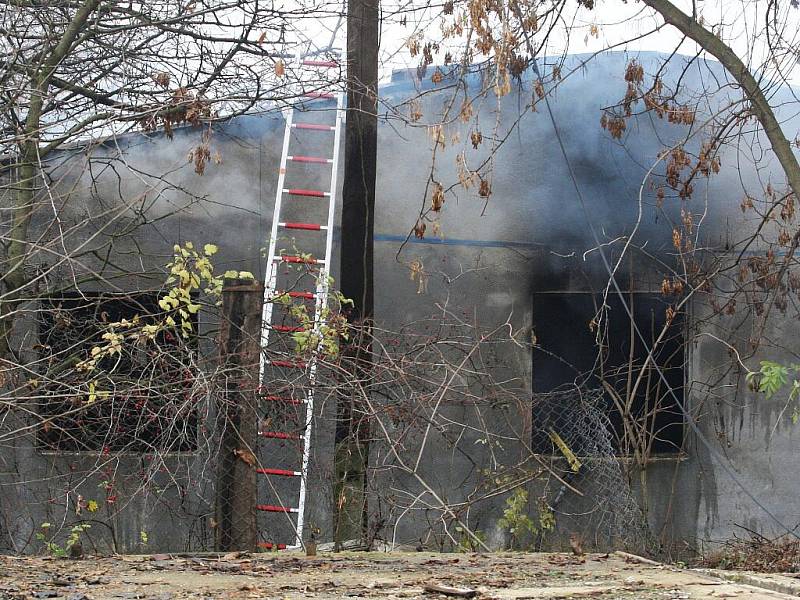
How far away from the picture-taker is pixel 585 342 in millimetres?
9859

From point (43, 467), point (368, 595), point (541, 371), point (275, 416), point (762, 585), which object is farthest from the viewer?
point (541, 371)

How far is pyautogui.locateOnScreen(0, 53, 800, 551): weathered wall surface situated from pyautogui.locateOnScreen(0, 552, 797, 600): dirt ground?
2745 millimetres

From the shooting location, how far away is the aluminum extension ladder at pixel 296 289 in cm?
713

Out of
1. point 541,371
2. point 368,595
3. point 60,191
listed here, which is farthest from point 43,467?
point 368,595

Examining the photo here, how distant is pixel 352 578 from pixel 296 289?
13.1 ft

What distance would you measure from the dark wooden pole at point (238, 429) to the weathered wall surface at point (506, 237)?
2.66 meters

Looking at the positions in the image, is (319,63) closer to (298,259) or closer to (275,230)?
(275,230)

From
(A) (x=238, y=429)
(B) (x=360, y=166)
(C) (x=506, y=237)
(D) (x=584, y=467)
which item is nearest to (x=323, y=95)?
(B) (x=360, y=166)

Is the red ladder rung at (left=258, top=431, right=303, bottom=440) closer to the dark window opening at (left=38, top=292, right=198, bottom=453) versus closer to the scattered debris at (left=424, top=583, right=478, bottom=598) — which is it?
the dark window opening at (left=38, top=292, right=198, bottom=453)

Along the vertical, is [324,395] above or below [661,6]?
below

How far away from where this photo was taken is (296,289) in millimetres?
9070

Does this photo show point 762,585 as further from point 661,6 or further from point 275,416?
point 661,6

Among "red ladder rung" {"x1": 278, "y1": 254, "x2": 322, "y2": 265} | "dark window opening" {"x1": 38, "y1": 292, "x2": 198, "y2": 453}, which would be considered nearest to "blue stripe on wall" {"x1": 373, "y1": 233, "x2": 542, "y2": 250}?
"red ladder rung" {"x1": 278, "y1": 254, "x2": 322, "y2": 265}

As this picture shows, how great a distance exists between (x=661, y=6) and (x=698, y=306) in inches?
130
